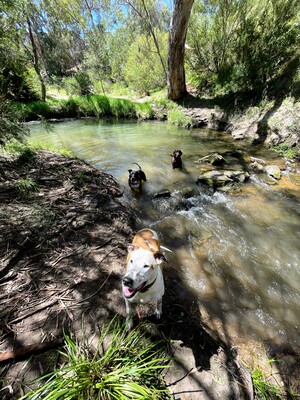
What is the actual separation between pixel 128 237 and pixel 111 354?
1.92 meters

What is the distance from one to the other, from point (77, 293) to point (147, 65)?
80.1 ft

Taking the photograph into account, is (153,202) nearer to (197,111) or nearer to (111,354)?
(111,354)

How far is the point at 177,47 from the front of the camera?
13.5 m

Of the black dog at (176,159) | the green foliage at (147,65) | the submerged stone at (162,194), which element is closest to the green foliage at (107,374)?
the submerged stone at (162,194)

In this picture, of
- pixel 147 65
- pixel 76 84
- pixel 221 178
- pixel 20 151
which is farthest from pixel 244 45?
pixel 76 84

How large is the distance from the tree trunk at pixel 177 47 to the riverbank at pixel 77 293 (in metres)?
13.1

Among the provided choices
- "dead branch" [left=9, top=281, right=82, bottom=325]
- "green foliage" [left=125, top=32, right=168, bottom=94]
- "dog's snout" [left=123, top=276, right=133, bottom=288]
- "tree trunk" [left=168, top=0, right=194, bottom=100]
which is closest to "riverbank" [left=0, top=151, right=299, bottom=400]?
"dead branch" [left=9, top=281, right=82, bottom=325]

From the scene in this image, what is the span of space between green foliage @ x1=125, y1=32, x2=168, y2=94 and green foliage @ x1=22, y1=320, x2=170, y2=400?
78.3 feet

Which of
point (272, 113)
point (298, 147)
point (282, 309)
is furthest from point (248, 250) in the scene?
point (272, 113)

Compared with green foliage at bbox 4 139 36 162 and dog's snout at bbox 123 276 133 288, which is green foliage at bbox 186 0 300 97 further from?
dog's snout at bbox 123 276 133 288

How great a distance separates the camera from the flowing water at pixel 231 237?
2.65m

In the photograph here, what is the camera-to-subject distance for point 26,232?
299 cm

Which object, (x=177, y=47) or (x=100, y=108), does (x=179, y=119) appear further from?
(x=100, y=108)

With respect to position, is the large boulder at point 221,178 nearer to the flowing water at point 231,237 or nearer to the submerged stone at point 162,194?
the flowing water at point 231,237
